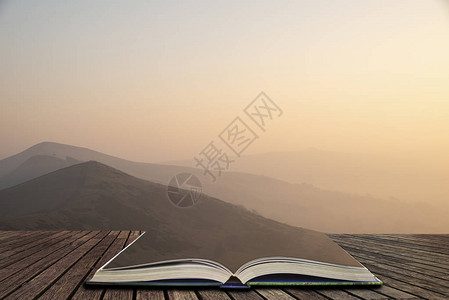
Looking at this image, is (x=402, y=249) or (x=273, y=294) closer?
(x=273, y=294)

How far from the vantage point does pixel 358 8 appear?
19.0 ft

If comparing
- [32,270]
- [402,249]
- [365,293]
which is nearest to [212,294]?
[365,293]

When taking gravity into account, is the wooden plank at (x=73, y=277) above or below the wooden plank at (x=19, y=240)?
above

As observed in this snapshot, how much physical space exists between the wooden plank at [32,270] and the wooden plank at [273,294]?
117cm

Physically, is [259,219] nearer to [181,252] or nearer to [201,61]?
[201,61]

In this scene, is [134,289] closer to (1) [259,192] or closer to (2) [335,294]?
(2) [335,294]

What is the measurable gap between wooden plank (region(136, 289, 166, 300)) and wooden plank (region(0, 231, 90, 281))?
0.90 m

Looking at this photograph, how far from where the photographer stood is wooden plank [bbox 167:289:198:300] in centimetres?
144

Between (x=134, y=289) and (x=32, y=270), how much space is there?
862mm

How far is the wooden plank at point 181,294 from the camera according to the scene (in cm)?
144

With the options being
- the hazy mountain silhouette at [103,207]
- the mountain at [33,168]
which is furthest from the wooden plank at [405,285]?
the mountain at [33,168]

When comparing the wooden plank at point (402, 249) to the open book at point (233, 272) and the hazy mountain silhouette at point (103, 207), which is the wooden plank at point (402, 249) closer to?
the open book at point (233, 272)

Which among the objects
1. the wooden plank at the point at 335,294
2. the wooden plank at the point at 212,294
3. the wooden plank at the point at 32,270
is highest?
the wooden plank at the point at 335,294

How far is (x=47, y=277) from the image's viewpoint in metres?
1.84
